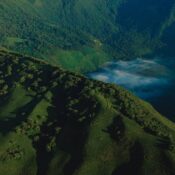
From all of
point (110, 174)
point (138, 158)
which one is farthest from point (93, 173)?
point (138, 158)

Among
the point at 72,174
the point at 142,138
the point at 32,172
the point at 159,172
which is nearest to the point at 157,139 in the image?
the point at 142,138

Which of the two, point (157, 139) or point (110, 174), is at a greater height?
point (157, 139)

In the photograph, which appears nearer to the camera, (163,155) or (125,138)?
(163,155)

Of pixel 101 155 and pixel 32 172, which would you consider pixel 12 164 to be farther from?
pixel 101 155

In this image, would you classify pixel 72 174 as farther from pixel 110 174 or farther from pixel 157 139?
pixel 157 139

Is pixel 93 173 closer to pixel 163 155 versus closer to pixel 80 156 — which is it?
pixel 80 156

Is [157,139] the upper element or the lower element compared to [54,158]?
upper

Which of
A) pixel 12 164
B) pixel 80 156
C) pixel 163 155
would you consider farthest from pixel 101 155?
pixel 12 164

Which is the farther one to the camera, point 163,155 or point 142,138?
point 142,138
